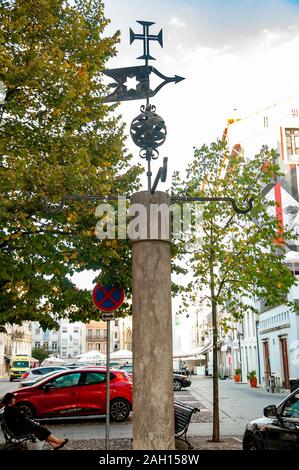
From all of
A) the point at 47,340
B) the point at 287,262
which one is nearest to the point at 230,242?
the point at 287,262

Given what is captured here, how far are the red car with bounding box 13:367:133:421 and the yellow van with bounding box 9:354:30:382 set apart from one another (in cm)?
3947

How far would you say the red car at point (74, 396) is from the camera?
1487cm

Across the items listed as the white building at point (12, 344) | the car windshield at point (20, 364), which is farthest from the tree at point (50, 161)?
the white building at point (12, 344)

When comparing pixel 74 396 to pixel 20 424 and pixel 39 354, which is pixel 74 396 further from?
pixel 39 354

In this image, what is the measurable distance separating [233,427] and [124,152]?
756cm

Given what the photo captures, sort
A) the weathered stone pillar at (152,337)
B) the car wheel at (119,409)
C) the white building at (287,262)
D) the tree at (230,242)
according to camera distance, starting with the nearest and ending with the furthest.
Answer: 1. the weathered stone pillar at (152,337)
2. the tree at (230,242)
3. the car wheel at (119,409)
4. the white building at (287,262)

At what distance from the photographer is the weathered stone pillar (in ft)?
14.3

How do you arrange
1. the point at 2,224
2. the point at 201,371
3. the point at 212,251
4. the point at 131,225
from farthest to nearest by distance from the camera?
the point at 201,371, the point at 212,251, the point at 2,224, the point at 131,225

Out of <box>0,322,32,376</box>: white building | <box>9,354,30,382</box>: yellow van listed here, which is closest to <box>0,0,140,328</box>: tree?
<box>9,354,30,382</box>: yellow van

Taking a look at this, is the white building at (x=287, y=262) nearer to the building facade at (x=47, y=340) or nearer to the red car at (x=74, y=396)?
the red car at (x=74, y=396)

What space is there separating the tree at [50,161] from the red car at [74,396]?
3514 mm

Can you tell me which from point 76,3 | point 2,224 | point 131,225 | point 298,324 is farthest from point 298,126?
point 131,225
